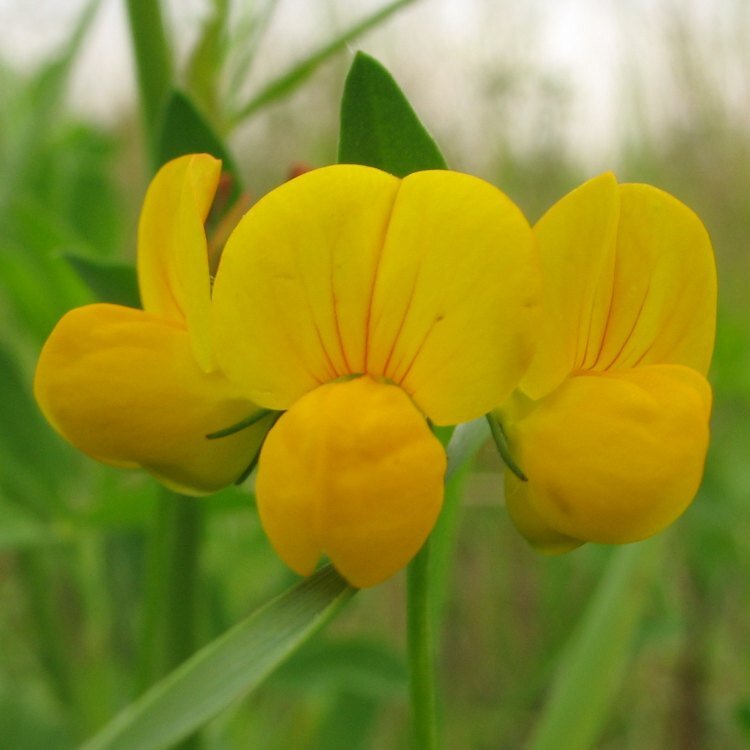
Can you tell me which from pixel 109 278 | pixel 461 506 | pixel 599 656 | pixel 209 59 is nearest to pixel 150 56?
pixel 209 59

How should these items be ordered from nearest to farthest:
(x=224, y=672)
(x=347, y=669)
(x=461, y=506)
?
1. (x=224, y=672)
2. (x=347, y=669)
3. (x=461, y=506)

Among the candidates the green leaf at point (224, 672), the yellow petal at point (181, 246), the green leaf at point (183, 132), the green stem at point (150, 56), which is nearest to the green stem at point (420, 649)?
the green leaf at point (224, 672)

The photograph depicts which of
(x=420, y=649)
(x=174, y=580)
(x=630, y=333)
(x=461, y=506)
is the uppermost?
(x=630, y=333)

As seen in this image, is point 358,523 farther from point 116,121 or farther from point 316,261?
point 116,121

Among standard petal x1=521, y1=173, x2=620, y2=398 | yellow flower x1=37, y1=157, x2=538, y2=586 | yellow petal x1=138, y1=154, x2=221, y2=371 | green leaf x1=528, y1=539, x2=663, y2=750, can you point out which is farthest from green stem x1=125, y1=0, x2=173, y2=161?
green leaf x1=528, y1=539, x2=663, y2=750

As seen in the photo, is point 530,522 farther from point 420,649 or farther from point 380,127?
point 380,127

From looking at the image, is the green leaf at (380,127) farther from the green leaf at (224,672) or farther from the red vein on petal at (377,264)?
the green leaf at (224,672)

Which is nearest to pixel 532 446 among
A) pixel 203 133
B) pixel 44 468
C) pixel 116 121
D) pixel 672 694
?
pixel 203 133
